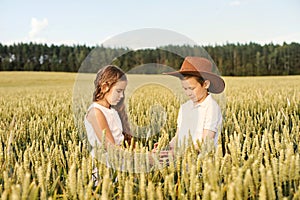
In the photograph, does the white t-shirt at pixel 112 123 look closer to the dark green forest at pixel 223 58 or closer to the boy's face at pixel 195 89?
the boy's face at pixel 195 89

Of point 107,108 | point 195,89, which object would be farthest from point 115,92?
point 195,89

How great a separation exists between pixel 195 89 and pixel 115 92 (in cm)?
58

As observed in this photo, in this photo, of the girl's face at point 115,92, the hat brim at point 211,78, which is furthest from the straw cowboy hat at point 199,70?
the girl's face at point 115,92

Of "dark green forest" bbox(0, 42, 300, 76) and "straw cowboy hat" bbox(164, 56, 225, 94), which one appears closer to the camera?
"straw cowboy hat" bbox(164, 56, 225, 94)

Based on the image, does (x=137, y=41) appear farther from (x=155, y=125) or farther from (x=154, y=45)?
(x=155, y=125)

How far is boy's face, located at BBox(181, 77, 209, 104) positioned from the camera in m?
2.37

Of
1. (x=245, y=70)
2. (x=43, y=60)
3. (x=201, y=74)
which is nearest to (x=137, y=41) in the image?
(x=201, y=74)

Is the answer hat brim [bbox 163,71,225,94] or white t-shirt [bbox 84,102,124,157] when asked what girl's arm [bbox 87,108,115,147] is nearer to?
white t-shirt [bbox 84,102,124,157]

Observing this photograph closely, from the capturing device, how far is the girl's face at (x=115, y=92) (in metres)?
2.48

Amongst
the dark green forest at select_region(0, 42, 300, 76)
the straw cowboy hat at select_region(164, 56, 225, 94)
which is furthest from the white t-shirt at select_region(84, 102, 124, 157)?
the dark green forest at select_region(0, 42, 300, 76)

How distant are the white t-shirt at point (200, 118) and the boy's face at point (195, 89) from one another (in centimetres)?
4

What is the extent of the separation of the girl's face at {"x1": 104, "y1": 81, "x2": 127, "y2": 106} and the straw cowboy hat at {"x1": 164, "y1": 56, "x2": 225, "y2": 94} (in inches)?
14.2

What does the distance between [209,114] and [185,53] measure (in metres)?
0.66

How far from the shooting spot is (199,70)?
7.66ft
